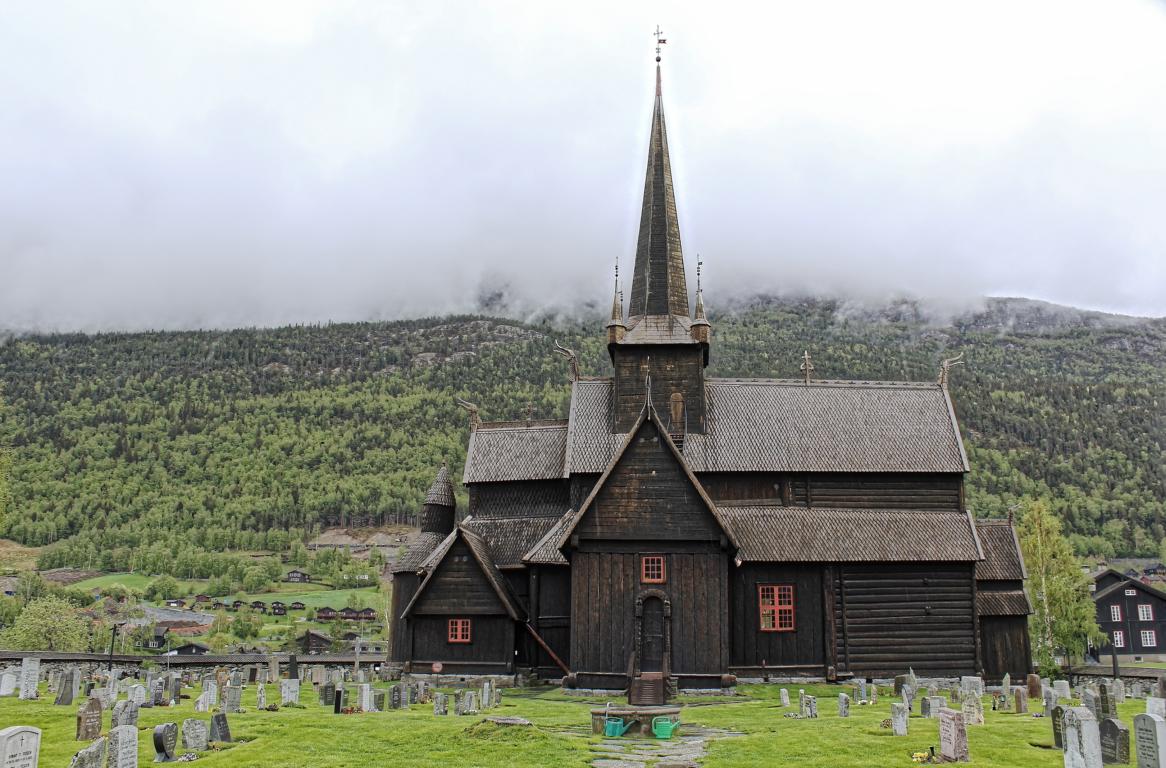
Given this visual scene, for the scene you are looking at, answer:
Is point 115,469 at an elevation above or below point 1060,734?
above

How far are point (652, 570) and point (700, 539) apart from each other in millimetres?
1847

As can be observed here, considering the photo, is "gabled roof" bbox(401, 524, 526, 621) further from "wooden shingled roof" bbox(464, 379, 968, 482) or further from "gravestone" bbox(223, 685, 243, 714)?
"gravestone" bbox(223, 685, 243, 714)

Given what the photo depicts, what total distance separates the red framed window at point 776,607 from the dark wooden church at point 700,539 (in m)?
0.05

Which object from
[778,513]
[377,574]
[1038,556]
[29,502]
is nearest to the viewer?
[778,513]

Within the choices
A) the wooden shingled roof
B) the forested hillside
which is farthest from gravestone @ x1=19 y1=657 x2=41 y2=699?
the forested hillside

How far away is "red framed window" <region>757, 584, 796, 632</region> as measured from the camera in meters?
32.2

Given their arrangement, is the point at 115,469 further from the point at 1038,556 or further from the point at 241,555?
the point at 1038,556

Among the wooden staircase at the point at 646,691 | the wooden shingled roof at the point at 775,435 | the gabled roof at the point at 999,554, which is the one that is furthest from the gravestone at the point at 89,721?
the gabled roof at the point at 999,554

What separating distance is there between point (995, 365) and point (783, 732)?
197609 mm

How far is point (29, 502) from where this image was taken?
567 feet

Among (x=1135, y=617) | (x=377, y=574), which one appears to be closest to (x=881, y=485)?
(x=1135, y=617)

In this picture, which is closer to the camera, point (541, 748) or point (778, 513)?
point (541, 748)

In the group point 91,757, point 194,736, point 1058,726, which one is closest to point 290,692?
point 194,736

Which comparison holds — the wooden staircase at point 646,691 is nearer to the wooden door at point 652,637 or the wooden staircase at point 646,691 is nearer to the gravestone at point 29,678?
the wooden door at point 652,637
